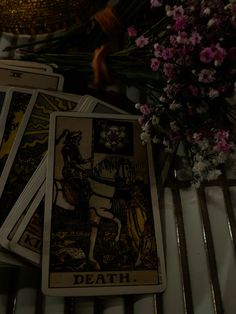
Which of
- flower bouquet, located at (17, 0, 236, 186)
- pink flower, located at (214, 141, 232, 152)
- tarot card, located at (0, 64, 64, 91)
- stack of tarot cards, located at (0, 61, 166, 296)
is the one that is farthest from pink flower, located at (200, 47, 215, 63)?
tarot card, located at (0, 64, 64, 91)

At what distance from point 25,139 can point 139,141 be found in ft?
0.61

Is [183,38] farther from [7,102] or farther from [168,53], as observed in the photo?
[7,102]

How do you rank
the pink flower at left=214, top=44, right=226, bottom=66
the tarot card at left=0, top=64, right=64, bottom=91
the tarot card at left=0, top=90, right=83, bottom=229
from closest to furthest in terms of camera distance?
1. the pink flower at left=214, top=44, right=226, bottom=66
2. the tarot card at left=0, top=90, right=83, bottom=229
3. the tarot card at left=0, top=64, right=64, bottom=91

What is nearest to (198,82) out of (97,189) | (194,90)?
(194,90)

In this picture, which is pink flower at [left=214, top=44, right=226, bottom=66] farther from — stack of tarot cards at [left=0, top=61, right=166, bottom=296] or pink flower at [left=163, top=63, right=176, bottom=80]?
stack of tarot cards at [left=0, top=61, right=166, bottom=296]

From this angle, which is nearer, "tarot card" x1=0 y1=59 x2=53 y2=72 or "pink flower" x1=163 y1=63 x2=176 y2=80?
"pink flower" x1=163 y1=63 x2=176 y2=80

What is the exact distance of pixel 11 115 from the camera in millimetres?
686

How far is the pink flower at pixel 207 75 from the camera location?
1.60ft

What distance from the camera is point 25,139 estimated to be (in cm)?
65

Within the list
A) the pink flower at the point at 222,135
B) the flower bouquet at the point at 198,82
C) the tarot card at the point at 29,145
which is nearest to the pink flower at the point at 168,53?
the flower bouquet at the point at 198,82

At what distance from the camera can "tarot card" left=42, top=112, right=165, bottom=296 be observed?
53 cm

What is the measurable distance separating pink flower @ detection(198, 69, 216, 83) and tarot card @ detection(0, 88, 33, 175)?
330 millimetres

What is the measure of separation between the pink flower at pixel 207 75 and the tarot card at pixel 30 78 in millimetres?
332

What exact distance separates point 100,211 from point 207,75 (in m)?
0.24
